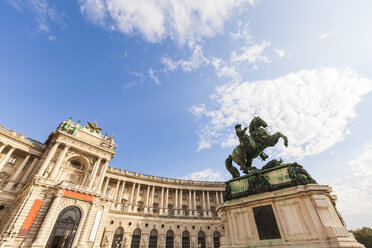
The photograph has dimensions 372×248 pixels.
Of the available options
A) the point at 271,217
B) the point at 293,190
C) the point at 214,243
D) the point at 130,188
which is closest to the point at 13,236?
the point at 130,188

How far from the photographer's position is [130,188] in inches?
1544

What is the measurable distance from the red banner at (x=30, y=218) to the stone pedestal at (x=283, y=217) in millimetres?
24578

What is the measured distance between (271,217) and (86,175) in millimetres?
31930

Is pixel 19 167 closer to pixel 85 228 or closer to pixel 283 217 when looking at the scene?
pixel 85 228

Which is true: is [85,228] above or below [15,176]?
below

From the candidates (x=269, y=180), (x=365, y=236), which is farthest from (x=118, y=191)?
(x=365, y=236)

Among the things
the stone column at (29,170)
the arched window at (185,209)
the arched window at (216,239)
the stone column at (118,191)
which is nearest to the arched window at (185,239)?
the arched window at (185,209)

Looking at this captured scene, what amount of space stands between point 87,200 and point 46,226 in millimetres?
5036

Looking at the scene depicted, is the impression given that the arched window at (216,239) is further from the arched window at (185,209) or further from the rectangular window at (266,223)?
the rectangular window at (266,223)

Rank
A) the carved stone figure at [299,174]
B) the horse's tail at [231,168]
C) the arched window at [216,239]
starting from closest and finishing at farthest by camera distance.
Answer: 1. the carved stone figure at [299,174]
2. the horse's tail at [231,168]
3. the arched window at [216,239]

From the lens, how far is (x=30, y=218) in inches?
819

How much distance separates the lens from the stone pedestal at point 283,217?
603 centimetres

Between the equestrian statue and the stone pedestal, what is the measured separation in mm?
1508

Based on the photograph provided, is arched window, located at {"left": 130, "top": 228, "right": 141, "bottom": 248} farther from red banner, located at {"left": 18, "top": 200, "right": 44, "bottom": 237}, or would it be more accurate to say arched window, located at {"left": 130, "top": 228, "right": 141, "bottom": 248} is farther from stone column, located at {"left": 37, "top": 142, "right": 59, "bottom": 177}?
stone column, located at {"left": 37, "top": 142, "right": 59, "bottom": 177}
